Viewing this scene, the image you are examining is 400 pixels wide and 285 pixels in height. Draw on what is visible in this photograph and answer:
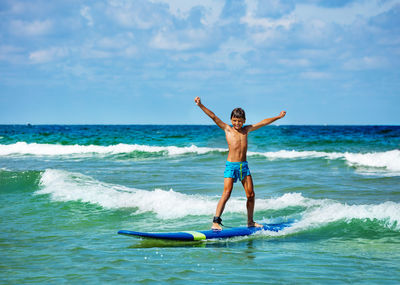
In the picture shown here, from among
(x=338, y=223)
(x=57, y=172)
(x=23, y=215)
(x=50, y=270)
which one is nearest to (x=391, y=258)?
(x=338, y=223)

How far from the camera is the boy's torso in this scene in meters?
6.33

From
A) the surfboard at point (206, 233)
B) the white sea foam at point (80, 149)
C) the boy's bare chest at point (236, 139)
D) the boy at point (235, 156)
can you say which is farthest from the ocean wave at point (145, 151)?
the boy's bare chest at point (236, 139)

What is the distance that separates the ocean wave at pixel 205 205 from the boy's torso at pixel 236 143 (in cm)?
134

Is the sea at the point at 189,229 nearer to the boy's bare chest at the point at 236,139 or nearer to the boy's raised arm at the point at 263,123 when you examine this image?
the boy's bare chest at the point at 236,139

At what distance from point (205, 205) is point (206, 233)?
2325mm

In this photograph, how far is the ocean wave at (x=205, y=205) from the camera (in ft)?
22.9

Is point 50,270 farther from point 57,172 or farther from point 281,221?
point 57,172


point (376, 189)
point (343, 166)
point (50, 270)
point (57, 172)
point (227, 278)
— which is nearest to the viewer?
point (227, 278)

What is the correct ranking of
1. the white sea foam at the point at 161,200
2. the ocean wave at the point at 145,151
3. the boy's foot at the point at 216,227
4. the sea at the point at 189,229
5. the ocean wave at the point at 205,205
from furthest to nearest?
the ocean wave at the point at 145,151, the white sea foam at the point at 161,200, the ocean wave at the point at 205,205, the boy's foot at the point at 216,227, the sea at the point at 189,229

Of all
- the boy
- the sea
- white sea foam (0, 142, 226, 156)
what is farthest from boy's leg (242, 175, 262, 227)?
white sea foam (0, 142, 226, 156)

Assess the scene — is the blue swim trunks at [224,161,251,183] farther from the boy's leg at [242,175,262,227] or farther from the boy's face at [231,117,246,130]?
the boy's face at [231,117,246,130]

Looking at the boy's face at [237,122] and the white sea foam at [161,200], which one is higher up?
the boy's face at [237,122]

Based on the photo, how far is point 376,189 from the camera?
36.2 feet

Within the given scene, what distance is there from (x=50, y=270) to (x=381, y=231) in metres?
4.71
